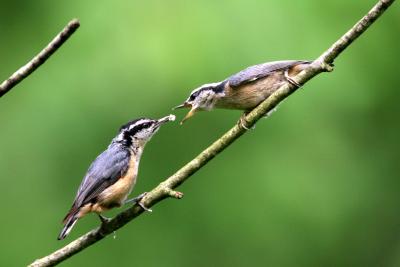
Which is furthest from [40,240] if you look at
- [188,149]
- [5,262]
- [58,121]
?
[188,149]

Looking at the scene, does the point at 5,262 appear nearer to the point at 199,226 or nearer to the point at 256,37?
the point at 199,226

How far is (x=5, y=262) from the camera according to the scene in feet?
19.1

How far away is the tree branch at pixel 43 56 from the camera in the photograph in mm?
2262

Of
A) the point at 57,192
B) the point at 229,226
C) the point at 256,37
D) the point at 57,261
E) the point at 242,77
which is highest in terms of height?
the point at 256,37

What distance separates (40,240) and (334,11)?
113 inches

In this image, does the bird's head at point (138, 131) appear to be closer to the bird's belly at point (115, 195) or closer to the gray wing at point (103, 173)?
the gray wing at point (103, 173)

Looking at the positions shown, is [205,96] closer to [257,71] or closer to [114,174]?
[257,71]

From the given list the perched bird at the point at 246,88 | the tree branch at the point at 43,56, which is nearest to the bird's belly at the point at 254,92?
the perched bird at the point at 246,88

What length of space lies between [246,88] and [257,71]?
0.42 feet

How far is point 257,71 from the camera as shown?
4.80 meters

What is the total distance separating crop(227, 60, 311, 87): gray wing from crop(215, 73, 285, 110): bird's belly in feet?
0.11

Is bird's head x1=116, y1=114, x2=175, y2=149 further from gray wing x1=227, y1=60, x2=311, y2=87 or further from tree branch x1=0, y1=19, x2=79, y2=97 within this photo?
tree branch x1=0, y1=19, x2=79, y2=97

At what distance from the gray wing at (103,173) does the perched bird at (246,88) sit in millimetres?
494

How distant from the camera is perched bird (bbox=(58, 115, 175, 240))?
14.1 feet
